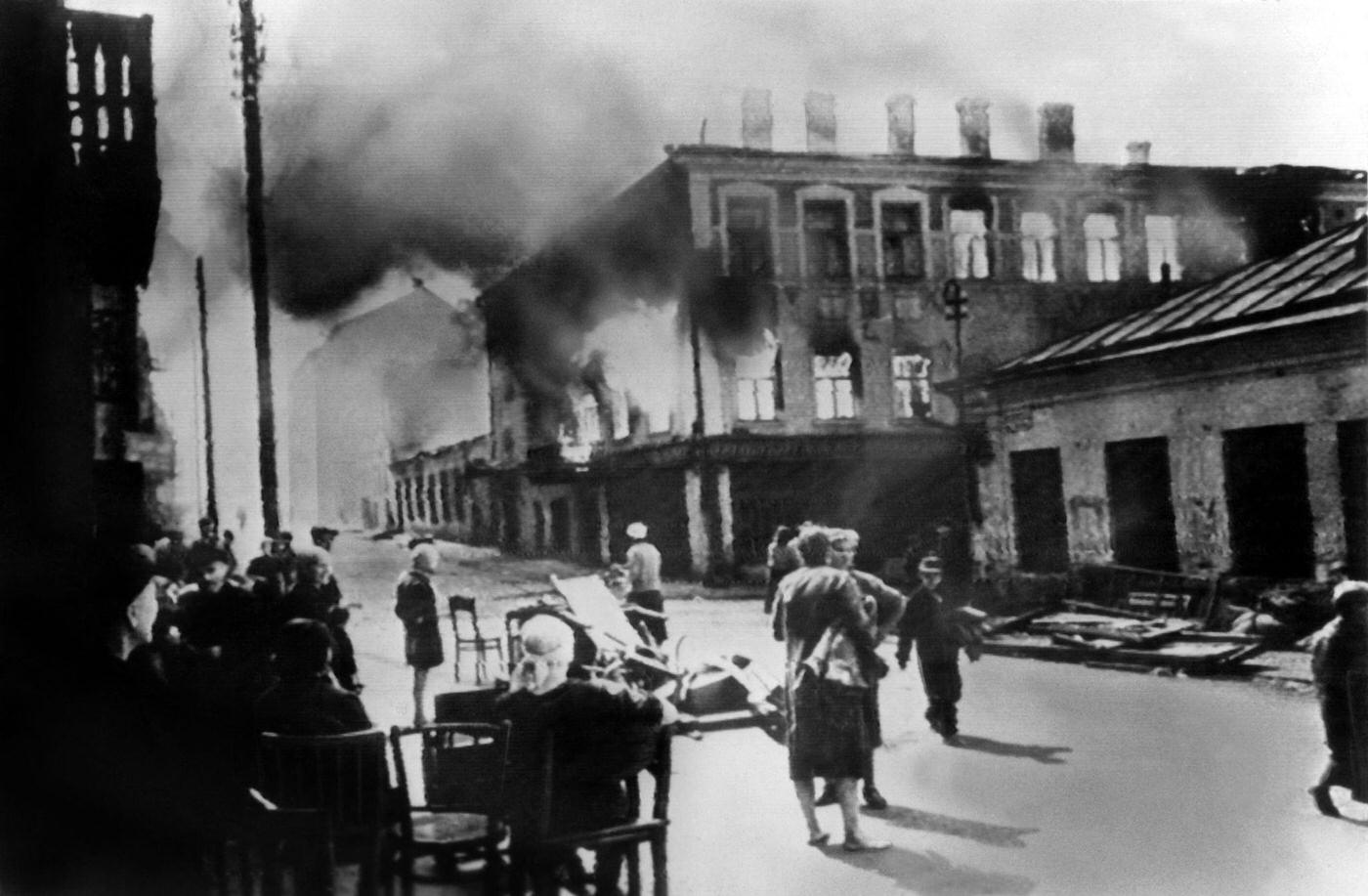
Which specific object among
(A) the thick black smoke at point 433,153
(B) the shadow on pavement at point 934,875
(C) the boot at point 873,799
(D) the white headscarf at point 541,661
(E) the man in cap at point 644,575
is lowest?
(B) the shadow on pavement at point 934,875

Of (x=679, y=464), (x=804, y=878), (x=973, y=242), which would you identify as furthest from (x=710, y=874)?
(x=973, y=242)

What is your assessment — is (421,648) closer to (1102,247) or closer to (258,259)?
(258,259)

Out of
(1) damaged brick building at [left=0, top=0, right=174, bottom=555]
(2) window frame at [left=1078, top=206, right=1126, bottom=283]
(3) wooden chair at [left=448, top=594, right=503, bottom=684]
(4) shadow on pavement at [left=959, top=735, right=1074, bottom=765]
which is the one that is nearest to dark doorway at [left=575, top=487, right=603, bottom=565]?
(3) wooden chair at [left=448, top=594, right=503, bottom=684]

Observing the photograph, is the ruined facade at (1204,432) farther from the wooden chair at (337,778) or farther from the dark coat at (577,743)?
the wooden chair at (337,778)

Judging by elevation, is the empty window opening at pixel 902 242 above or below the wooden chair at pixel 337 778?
above

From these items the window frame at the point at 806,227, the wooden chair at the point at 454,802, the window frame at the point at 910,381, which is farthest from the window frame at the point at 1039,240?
the wooden chair at the point at 454,802
